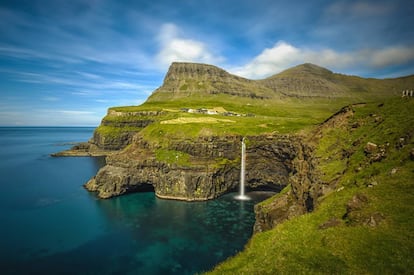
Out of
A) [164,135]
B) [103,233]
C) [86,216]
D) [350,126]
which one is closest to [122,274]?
[103,233]

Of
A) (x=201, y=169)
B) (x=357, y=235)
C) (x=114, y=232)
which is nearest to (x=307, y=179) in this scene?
(x=357, y=235)

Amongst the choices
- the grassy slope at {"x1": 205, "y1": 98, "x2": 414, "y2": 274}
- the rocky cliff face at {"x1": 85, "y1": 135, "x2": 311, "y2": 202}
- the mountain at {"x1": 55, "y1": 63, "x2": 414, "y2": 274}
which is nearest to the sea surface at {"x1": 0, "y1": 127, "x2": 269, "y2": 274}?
the rocky cliff face at {"x1": 85, "y1": 135, "x2": 311, "y2": 202}

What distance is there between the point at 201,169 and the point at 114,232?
33.7 meters

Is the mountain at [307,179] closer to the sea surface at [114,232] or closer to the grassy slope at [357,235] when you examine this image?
the grassy slope at [357,235]

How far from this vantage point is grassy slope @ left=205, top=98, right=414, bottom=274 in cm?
1547

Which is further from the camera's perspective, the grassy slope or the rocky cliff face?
the rocky cliff face

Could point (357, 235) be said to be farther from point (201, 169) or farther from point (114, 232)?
point (201, 169)

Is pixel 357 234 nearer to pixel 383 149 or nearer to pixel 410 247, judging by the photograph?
pixel 410 247

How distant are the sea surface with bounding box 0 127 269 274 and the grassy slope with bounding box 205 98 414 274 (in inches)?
1074

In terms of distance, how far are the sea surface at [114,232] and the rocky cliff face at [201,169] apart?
13.6ft

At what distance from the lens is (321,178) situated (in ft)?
116

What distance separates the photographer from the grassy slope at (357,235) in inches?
609

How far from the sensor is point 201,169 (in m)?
79.9

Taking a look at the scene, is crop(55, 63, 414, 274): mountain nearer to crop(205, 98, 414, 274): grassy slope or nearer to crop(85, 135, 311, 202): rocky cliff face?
crop(205, 98, 414, 274): grassy slope
